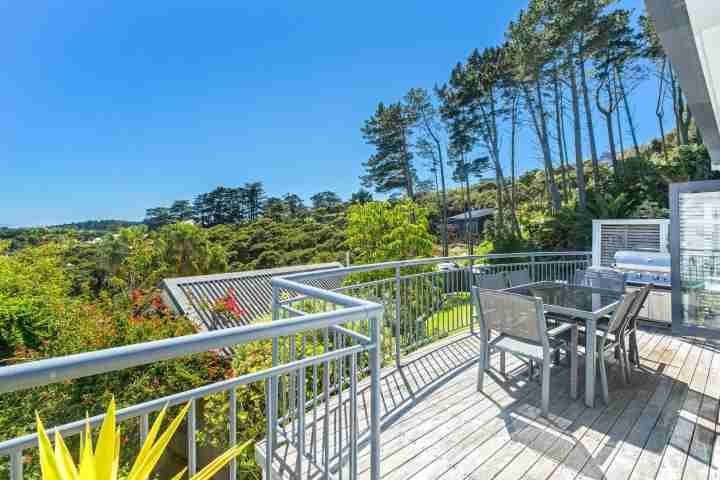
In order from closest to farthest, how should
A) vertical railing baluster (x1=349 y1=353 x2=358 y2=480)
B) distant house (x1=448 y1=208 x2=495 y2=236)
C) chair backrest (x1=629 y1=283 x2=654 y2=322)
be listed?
vertical railing baluster (x1=349 y1=353 x2=358 y2=480), chair backrest (x1=629 y1=283 x2=654 y2=322), distant house (x1=448 y1=208 x2=495 y2=236)

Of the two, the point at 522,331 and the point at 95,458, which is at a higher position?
the point at 95,458

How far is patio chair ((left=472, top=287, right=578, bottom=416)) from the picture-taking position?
9.34ft

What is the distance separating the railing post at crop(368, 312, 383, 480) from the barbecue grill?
5.06m

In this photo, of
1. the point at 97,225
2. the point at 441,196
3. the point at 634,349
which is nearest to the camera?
the point at 634,349

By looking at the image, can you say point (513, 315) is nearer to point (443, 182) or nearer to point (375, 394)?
point (375, 394)

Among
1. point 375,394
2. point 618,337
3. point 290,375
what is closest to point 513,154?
point 618,337

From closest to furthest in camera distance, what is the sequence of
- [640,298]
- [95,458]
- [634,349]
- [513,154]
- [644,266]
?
[95,458]
[640,298]
[634,349]
[644,266]
[513,154]

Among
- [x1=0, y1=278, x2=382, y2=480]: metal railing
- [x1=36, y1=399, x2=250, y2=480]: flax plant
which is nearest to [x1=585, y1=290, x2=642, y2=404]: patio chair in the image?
[x1=0, y1=278, x2=382, y2=480]: metal railing

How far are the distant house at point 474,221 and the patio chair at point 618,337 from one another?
24584mm

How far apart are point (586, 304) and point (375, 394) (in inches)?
107

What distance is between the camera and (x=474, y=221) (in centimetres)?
2909

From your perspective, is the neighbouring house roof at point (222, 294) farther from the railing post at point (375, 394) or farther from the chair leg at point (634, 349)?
the railing post at point (375, 394)

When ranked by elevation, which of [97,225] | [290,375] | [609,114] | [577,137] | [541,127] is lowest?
[290,375]

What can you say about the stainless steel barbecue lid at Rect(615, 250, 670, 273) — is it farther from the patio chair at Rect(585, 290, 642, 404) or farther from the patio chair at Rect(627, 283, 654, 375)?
the patio chair at Rect(585, 290, 642, 404)
